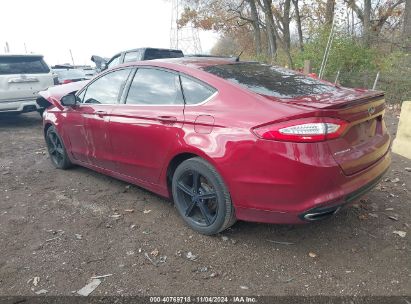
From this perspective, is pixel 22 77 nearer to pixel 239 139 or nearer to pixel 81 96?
pixel 81 96

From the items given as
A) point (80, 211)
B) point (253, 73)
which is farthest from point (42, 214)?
point (253, 73)

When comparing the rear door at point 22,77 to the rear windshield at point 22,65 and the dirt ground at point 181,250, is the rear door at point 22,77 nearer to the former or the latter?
the rear windshield at point 22,65

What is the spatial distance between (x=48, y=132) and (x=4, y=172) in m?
0.86

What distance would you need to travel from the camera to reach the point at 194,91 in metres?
3.38

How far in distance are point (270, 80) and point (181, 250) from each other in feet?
5.61

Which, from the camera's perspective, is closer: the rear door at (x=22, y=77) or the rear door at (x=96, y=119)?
the rear door at (x=96, y=119)

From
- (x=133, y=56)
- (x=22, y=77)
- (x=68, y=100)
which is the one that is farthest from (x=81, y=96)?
(x=133, y=56)

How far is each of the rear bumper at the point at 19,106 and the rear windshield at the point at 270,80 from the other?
668cm

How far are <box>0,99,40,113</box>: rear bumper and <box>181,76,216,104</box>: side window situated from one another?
6611 mm

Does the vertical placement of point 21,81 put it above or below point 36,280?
above

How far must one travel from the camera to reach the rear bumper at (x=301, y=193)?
2.67m

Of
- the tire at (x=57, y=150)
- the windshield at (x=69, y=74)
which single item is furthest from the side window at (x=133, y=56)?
the tire at (x=57, y=150)

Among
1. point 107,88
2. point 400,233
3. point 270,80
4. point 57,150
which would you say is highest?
point 270,80

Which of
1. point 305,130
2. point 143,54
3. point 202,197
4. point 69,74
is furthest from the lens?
point 69,74
